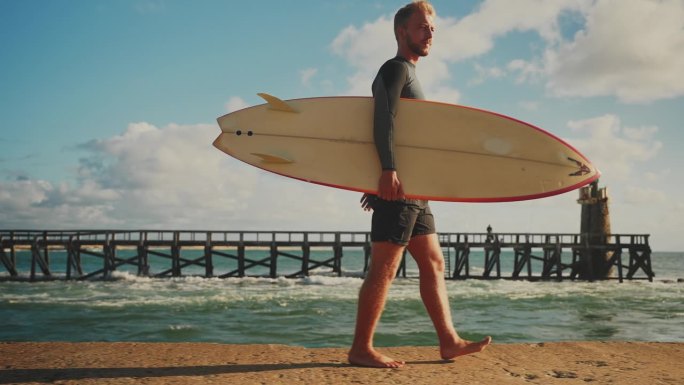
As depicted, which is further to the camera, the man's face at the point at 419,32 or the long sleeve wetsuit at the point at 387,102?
the man's face at the point at 419,32

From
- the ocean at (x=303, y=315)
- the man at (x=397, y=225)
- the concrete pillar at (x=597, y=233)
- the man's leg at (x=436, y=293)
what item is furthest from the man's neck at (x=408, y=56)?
the concrete pillar at (x=597, y=233)

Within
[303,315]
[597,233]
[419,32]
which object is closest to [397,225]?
[419,32]

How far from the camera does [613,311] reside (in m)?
13.8

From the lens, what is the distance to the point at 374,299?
2.91m

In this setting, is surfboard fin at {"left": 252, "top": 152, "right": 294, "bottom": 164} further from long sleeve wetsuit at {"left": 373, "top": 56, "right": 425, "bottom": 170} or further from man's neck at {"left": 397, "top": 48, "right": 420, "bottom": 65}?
man's neck at {"left": 397, "top": 48, "right": 420, "bottom": 65}

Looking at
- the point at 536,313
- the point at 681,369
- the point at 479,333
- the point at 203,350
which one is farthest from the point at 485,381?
the point at 536,313

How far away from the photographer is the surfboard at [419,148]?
321 centimetres

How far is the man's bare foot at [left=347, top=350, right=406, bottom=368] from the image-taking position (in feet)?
9.49

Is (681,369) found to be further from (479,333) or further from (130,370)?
(479,333)

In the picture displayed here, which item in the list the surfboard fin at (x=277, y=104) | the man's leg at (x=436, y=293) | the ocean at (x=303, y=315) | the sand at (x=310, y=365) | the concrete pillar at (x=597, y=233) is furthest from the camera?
the concrete pillar at (x=597, y=233)

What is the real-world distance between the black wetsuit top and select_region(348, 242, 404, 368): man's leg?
1.04 ft

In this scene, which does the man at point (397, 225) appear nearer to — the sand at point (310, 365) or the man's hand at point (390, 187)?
the man's hand at point (390, 187)

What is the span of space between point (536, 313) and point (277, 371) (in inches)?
457

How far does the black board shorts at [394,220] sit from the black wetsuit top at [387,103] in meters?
0.05
